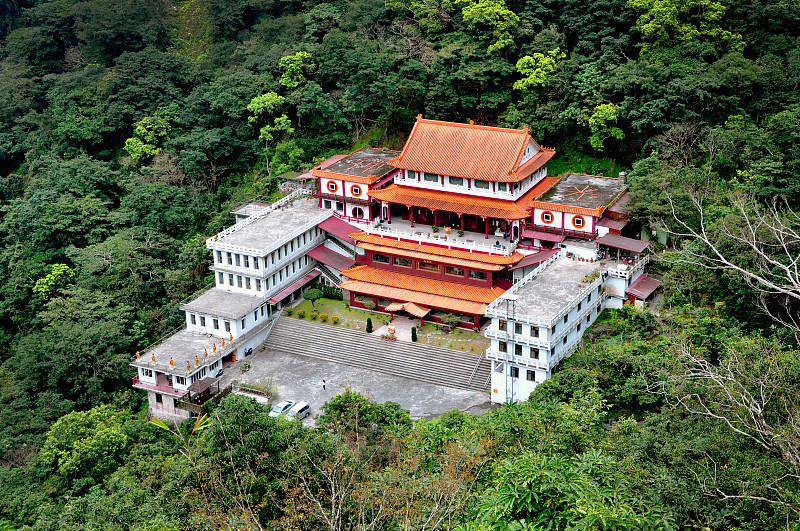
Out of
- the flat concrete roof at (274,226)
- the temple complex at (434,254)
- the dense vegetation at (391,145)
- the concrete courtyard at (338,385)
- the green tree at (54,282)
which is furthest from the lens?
the green tree at (54,282)

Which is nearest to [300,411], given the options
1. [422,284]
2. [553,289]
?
[422,284]

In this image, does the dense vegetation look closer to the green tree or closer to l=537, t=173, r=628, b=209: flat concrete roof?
the green tree

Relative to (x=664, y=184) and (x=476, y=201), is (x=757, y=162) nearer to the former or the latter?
(x=664, y=184)

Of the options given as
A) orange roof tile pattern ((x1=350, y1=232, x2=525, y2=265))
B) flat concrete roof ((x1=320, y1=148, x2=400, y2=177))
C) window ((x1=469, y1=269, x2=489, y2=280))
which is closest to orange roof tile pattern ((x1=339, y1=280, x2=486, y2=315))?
window ((x1=469, y1=269, x2=489, y2=280))

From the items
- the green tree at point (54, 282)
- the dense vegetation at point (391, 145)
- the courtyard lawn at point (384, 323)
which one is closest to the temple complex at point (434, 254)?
the courtyard lawn at point (384, 323)

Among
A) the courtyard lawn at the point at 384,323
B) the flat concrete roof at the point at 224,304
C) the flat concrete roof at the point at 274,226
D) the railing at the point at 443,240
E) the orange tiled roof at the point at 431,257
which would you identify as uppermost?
the flat concrete roof at the point at 274,226

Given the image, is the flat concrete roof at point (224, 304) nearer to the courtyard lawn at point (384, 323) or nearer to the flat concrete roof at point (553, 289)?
the courtyard lawn at point (384, 323)

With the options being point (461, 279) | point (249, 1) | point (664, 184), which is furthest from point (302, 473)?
point (249, 1)

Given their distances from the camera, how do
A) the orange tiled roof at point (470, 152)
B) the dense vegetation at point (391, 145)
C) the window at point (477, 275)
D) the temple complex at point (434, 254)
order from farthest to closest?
the orange tiled roof at point (470, 152)
the window at point (477, 275)
the temple complex at point (434, 254)
the dense vegetation at point (391, 145)
